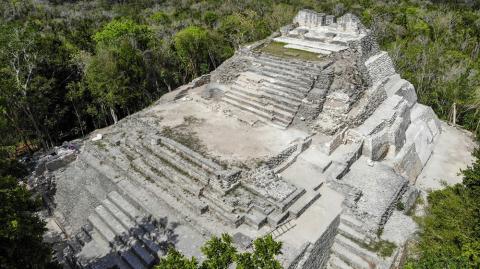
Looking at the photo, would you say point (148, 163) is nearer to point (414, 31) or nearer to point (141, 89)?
point (141, 89)

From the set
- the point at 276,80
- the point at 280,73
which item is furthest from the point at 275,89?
the point at 280,73

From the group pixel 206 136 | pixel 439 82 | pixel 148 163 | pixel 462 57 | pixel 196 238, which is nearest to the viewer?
pixel 196 238

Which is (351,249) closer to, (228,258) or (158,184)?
(228,258)

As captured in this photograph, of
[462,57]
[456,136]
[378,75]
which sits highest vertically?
[378,75]

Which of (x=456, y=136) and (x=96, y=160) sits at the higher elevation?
(x=96, y=160)

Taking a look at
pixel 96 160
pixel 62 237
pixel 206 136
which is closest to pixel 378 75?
pixel 206 136

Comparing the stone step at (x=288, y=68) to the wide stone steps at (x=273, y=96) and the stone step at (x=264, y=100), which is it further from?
the stone step at (x=264, y=100)
